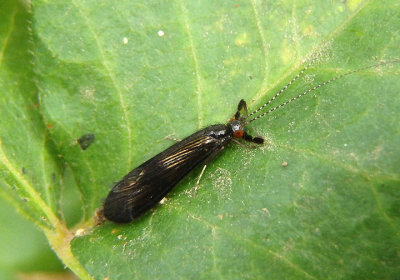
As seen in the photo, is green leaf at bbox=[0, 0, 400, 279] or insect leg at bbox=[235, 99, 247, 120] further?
insect leg at bbox=[235, 99, 247, 120]

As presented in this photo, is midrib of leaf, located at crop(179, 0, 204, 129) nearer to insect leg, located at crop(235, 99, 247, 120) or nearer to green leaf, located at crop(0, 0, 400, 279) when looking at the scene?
green leaf, located at crop(0, 0, 400, 279)

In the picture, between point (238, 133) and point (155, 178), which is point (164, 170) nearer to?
point (155, 178)

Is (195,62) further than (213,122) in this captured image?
No

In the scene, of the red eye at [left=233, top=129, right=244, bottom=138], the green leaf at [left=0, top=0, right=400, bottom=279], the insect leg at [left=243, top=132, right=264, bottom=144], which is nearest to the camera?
the green leaf at [left=0, top=0, right=400, bottom=279]

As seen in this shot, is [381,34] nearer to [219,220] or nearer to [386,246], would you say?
[386,246]

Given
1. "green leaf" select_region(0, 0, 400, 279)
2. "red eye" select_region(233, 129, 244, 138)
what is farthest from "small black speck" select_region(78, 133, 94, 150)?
"red eye" select_region(233, 129, 244, 138)

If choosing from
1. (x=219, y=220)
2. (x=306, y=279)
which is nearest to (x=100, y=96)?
(x=219, y=220)

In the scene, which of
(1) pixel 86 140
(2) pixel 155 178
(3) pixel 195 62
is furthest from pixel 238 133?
(1) pixel 86 140
